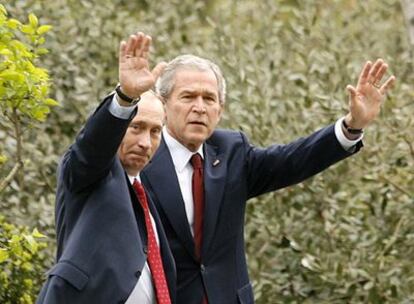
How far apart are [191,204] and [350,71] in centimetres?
280

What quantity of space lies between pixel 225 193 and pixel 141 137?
2.35 ft

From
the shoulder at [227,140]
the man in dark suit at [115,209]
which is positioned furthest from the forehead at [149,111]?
the shoulder at [227,140]

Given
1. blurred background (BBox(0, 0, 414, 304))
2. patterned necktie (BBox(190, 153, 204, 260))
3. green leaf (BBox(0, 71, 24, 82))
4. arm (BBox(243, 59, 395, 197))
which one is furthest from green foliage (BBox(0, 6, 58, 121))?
Answer: arm (BBox(243, 59, 395, 197))

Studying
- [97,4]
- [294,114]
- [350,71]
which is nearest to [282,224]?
[294,114]

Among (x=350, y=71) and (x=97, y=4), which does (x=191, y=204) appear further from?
(x=97, y=4)

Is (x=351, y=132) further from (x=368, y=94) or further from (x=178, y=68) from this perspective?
(x=178, y=68)

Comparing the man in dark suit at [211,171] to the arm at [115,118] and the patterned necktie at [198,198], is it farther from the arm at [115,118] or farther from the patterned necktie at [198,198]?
the arm at [115,118]

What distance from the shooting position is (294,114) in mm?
7688

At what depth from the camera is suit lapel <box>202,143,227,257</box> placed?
17.9ft

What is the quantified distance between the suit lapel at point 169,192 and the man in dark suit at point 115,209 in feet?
1.00

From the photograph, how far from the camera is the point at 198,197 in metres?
5.53

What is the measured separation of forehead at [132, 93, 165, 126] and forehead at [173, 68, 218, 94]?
0.43 metres

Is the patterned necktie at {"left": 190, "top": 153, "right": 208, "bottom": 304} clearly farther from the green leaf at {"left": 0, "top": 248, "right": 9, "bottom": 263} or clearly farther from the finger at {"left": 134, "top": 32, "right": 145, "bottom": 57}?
the finger at {"left": 134, "top": 32, "right": 145, "bottom": 57}

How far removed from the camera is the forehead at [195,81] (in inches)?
217
